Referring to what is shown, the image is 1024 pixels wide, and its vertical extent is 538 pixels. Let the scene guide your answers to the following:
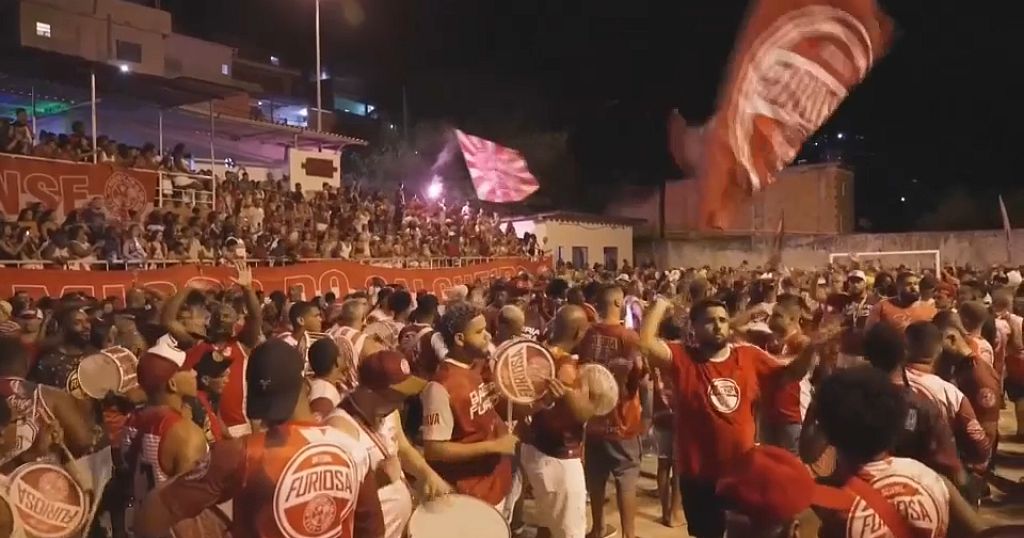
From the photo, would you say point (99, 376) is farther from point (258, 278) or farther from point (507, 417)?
point (258, 278)

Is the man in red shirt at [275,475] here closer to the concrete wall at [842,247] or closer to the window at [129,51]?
the concrete wall at [842,247]

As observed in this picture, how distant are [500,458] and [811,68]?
11063 millimetres

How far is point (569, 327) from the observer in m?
5.45

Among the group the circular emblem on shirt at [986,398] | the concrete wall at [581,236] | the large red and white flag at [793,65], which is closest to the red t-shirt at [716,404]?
the circular emblem on shirt at [986,398]

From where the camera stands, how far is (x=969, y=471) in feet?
15.8

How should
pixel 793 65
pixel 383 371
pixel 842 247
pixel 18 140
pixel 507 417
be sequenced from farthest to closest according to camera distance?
pixel 842 247 < pixel 18 140 < pixel 793 65 < pixel 507 417 < pixel 383 371

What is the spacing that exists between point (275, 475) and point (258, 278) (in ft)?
40.4

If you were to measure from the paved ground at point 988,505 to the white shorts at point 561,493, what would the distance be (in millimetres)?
2320

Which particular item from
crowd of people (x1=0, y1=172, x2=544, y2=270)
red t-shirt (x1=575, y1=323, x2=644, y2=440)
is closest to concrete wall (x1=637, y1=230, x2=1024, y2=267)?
crowd of people (x1=0, y1=172, x2=544, y2=270)

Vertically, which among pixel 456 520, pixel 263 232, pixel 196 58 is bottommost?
pixel 456 520

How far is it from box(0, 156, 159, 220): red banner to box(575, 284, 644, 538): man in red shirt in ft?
40.3

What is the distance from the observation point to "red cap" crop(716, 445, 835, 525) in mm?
2631

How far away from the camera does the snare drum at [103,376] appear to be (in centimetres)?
489

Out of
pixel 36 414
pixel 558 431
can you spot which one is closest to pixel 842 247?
pixel 558 431
